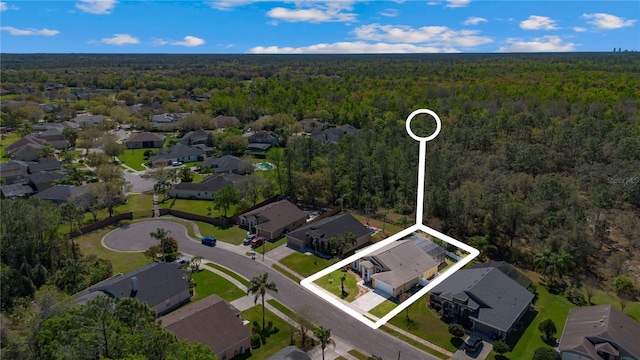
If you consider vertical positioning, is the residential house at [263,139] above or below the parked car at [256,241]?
above

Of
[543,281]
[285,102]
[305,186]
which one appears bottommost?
[543,281]

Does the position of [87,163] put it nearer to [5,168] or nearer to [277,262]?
[5,168]

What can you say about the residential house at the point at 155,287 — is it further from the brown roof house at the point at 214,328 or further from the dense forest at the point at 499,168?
the dense forest at the point at 499,168

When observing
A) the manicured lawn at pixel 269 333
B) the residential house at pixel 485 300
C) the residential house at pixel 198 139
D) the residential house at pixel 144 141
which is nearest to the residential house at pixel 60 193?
the residential house at pixel 144 141

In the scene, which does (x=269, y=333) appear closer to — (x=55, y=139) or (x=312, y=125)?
(x=312, y=125)

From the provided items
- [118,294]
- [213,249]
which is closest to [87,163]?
→ [213,249]

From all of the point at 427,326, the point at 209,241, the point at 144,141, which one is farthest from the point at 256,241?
the point at 144,141
